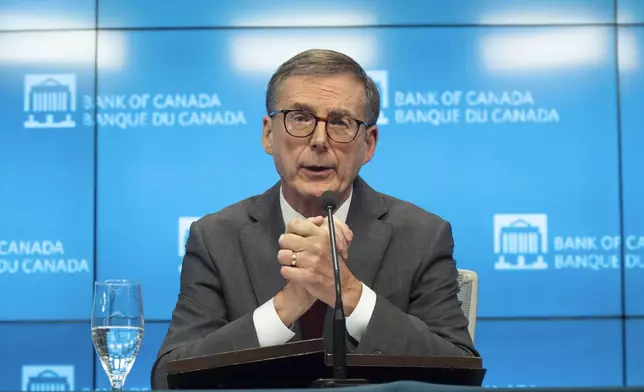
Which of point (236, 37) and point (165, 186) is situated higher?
point (236, 37)

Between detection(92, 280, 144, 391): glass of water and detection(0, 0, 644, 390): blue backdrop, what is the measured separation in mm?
2701

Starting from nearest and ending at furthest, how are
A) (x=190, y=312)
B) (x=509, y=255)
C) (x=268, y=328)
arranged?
(x=268, y=328)
(x=190, y=312)
(x=509, y=255)

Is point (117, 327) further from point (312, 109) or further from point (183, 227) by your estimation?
point (183, 227)

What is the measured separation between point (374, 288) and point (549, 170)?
2.52 meters

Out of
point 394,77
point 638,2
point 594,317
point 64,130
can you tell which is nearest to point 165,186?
point 64,130

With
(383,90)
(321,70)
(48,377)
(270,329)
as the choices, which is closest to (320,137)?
(321,70)

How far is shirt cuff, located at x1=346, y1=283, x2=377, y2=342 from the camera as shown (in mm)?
2104

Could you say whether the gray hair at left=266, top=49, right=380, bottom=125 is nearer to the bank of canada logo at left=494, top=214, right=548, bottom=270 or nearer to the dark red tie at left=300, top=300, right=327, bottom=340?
the dark red tie at left=300, top=300, right=327, bottom=340

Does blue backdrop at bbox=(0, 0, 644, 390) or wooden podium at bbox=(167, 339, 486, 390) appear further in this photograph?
blue backdrop at bbox=(0, 0, 644, 390)

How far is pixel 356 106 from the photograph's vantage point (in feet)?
7.88

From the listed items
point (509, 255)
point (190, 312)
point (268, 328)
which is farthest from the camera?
point (509, 255)

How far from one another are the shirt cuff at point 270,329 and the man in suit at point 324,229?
0.04 m

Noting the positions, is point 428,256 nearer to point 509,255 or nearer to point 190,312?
point 190,312

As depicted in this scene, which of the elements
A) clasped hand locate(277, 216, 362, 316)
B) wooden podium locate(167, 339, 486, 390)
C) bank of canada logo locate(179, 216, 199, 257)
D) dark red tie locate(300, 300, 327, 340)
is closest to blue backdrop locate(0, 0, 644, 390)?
bank of canada logo locate(179, 216, 199, 257)
